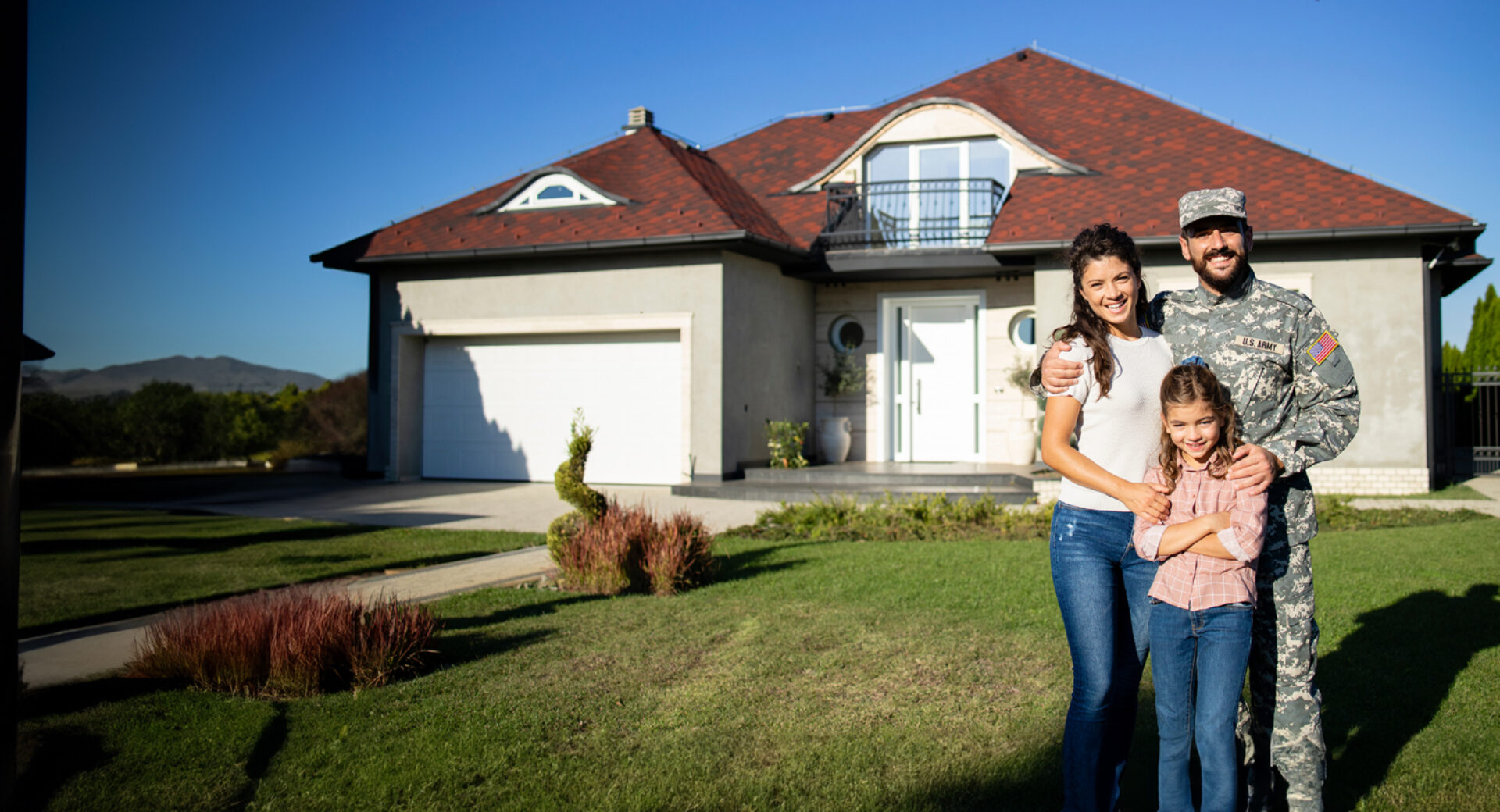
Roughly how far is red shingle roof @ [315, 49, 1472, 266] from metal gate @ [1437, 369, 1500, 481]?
416cm

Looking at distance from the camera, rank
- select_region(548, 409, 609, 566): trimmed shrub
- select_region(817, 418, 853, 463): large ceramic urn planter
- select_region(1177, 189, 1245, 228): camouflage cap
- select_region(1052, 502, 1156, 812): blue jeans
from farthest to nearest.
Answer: select_region(817, 418, 853, 463): large ceramic urn planter
select_region(548, 409, 609, 566): trimmed shrub
select_region(1177, 189, 1245, 228): camouflage cap
select_region(1052, 502, 1156, 812): blue jeans

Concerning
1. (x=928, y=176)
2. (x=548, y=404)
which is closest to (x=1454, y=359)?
(x=928, y=176)

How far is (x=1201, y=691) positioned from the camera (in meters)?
2.66

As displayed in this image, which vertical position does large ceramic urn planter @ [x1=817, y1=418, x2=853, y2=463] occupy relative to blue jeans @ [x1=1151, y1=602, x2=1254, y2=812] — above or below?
above

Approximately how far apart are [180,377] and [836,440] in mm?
13617

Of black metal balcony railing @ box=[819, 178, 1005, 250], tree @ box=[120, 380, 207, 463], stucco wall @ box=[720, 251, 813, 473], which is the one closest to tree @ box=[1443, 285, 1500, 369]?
black metal balcony railing @ box=[819, 178, 1005, 250]

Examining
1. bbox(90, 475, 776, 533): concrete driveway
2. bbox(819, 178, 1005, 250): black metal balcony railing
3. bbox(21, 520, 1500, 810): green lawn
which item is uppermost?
bbox(819, 178, 1005, 250): black metal balcony railing

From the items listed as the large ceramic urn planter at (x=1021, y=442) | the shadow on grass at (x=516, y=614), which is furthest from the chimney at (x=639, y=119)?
the shadow on grass at (x=516, y=614)

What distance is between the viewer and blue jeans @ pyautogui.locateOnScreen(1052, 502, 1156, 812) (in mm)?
2732

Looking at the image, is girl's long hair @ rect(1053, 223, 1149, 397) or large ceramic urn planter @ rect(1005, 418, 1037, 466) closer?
girl's long hair @ rect(1053, 223, 1149, 397)

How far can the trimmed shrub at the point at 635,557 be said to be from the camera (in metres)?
6.54

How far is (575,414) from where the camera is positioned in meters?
15.4

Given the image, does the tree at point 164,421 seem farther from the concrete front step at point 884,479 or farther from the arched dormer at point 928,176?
the arched dormer at point 928,176

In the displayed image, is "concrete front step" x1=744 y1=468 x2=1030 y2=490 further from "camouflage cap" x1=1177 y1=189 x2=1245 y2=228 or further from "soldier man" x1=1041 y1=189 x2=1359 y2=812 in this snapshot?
"camouflage cap" x1=1177 y1=189 x2=1245 y2=228
